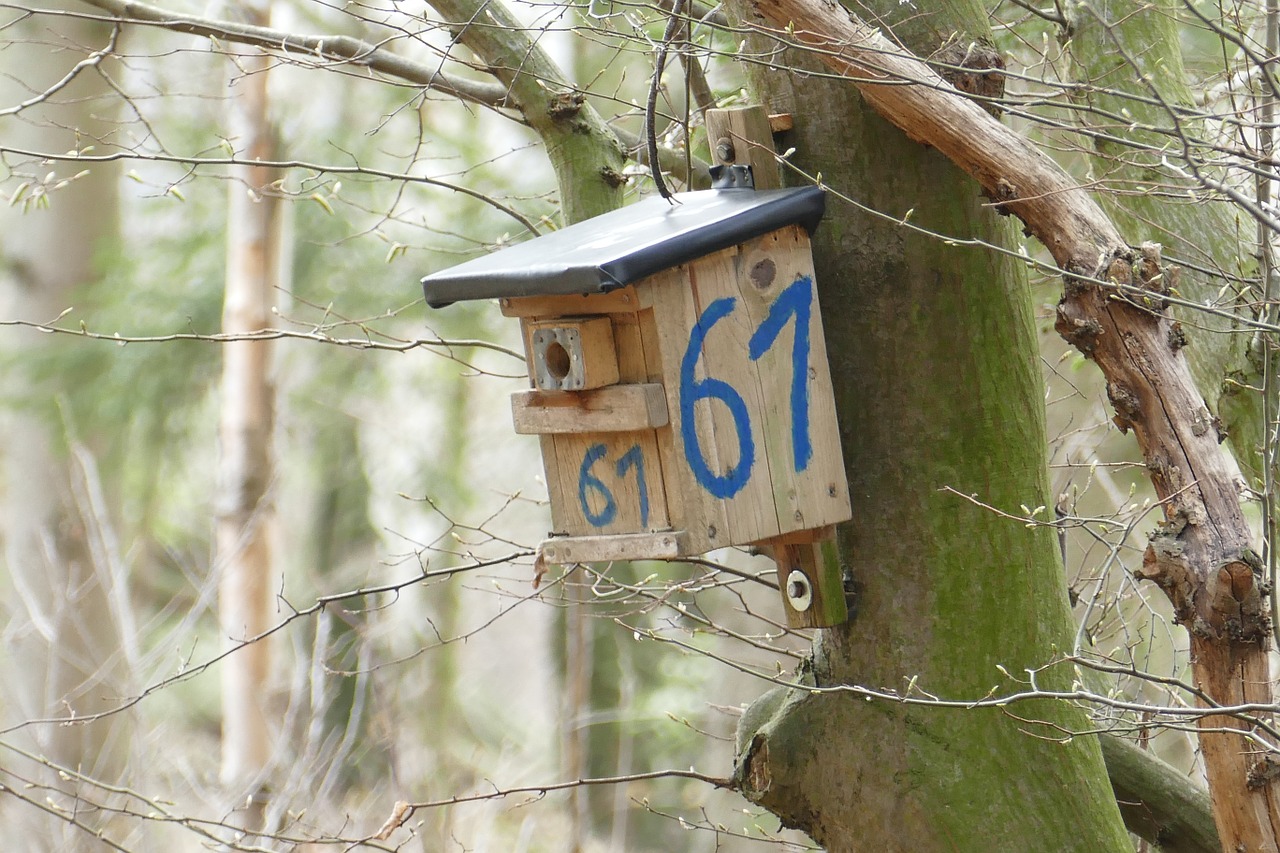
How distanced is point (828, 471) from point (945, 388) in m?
0.29

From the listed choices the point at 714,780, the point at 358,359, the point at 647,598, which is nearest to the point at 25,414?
the point at 358,359

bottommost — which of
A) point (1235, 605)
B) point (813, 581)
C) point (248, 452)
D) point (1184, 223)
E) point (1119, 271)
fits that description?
point (1235, 605)

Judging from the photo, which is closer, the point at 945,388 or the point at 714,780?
the point at 945,388

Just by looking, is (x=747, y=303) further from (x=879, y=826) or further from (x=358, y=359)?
(x=358, y=359)

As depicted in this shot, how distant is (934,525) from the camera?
2229 millimetres

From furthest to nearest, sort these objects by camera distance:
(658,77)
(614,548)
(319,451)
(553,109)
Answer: (319,451) < (553,109) < (614,548) < (658,77)

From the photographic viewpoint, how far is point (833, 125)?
7.40ft

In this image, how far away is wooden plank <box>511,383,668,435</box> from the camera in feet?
6.48

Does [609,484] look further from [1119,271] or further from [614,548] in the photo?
[1119,271]

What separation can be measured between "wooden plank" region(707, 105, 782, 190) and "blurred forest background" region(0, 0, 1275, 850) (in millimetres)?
201

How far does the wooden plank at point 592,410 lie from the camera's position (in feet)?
6.48

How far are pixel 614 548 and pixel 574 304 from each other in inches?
17.4

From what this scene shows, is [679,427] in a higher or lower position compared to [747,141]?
lower

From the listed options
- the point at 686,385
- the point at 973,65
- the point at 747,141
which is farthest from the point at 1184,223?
the point at 686,385
